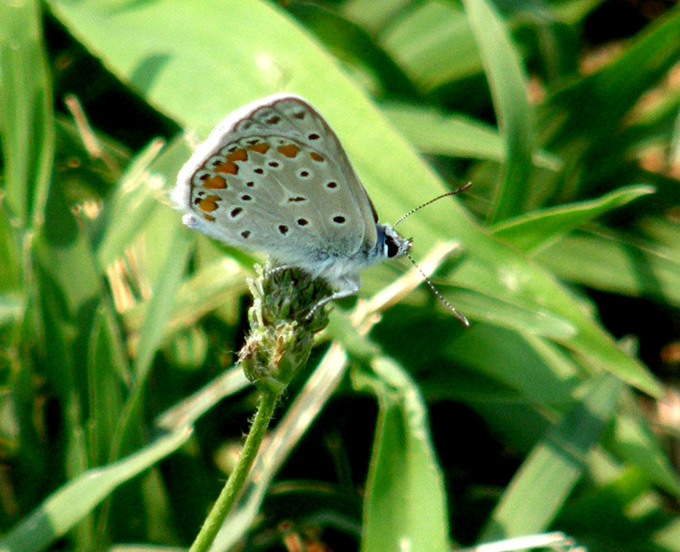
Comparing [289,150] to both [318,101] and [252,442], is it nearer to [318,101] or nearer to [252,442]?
[318,101]

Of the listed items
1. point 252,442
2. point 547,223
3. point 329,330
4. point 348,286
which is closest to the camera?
point 252,442

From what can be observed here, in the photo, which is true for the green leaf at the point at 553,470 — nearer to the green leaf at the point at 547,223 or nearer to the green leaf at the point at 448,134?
the green leaf at the point at 547,223

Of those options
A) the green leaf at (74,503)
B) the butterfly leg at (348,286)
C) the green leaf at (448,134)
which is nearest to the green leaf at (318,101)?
the butterfly leg at (348,286)

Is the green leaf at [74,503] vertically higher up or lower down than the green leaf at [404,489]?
lower down

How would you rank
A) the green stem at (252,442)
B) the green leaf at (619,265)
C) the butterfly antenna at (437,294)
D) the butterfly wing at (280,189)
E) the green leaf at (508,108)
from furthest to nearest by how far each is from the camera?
1. the green leaf at (619,265)
2. the green leaf at (508,108)
3. the butterfly antenna at (437,294)
4. the butterfly wing at (280,189)
5. the green stem at (252,442)

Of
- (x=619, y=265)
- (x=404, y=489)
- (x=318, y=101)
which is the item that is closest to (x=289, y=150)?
(x=318, y=101)

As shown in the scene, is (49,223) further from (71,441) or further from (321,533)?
(321,533)
